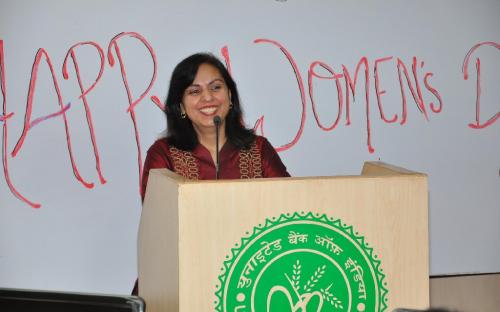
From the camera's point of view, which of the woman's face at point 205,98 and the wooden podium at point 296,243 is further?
the woman's face at point 205,98

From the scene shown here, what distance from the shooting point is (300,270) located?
157 cm

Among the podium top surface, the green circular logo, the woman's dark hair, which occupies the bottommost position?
the green circular logo

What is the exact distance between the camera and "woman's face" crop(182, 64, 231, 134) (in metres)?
2.53

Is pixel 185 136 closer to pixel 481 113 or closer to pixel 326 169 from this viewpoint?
pixel 326 169

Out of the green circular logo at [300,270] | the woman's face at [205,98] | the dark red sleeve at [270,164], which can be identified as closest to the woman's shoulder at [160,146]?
the woman's face at [205,98]

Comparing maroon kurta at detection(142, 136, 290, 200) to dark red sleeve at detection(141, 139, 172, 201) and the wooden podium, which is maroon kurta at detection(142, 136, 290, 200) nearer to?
dark red sleeve at detection(141, 139, 172, 201)

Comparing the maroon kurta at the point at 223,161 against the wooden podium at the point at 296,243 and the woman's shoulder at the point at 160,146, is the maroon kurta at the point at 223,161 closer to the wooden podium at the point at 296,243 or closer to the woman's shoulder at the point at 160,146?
the woman's shoulder at the point at 160,146

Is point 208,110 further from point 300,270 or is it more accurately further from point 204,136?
point 300,270

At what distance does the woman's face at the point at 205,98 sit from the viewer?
8.29 feet

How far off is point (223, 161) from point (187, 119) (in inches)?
8.0

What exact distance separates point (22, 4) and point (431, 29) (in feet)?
5.80

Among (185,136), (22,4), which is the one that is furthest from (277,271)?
(22,4)

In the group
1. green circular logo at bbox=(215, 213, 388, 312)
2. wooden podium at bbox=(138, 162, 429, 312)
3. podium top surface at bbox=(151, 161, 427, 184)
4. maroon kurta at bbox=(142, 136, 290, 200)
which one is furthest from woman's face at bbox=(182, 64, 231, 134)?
green circular logo at bbox=(215, 213, 388, 312)

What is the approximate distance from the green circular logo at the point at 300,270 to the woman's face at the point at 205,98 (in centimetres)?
102
